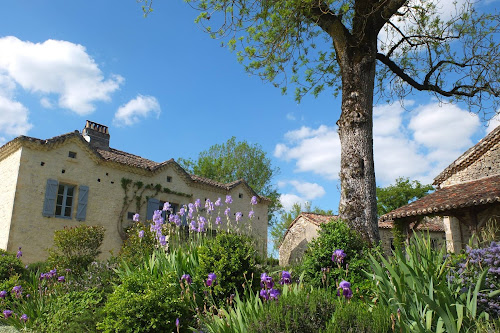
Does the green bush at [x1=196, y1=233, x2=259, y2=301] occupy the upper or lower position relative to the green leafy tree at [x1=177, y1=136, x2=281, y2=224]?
lower

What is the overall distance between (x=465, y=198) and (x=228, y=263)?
1123cm

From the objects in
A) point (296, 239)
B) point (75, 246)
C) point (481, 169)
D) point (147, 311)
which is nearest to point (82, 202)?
point (75, 246)

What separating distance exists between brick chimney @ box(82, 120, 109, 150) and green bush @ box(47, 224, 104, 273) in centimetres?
631

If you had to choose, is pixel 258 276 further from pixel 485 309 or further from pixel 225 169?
pixel 225 169

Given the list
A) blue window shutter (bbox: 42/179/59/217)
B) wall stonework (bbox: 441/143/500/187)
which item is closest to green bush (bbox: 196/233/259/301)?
blue window shutter (bbox: 42/179/59/217)

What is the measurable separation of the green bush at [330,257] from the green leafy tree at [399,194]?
32.2m

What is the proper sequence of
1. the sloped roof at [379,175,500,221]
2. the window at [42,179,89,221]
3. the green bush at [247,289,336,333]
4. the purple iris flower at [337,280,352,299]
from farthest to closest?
the window at [42,179,89,221]
the sloped roof at [379,175,500,221]
the purple iris flower at [337,280,352,299]
the green bush at [247,289,336,333]

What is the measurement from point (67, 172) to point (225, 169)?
60.1 ft

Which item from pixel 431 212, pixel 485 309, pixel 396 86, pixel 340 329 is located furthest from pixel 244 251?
pixel 431 212

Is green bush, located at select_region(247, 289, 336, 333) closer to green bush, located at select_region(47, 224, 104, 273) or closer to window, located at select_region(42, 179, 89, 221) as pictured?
green bush, located at select_region(47, 224, 104, 273)

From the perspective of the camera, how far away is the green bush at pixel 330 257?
17.4 feet

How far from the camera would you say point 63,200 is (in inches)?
607

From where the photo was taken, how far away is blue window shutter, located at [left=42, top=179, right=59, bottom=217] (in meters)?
14.6

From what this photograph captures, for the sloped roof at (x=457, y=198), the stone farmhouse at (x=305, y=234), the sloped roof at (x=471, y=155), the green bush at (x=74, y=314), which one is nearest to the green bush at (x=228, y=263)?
the green bush at (x=74, y=314)
